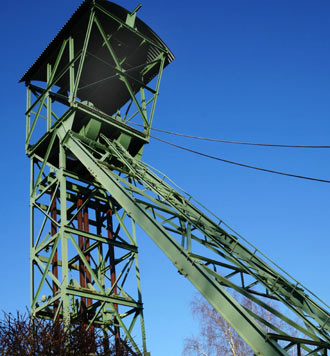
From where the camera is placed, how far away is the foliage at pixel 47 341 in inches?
381

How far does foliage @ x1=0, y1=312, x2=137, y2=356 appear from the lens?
381 inches

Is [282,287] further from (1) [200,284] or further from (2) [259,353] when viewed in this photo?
(2) [259,353]

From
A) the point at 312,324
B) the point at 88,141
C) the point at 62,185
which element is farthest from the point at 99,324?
the point at 312,324

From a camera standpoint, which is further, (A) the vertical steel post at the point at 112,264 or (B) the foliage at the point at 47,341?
(A) the vertical steel post at the point at 112,264

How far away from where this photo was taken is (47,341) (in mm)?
9758

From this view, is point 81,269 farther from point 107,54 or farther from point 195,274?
point 107,54

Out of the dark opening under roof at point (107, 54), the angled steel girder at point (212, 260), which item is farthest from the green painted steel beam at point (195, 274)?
the dark opening under roof at point (107, 54)

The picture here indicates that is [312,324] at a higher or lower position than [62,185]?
lower

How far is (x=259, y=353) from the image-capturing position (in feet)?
23.7

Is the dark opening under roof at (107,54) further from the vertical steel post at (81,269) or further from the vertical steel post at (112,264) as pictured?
the vertical steel post at (112,264)

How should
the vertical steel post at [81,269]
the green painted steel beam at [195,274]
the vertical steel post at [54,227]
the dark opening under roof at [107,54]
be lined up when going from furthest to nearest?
the dark opening under roof at [107,54], the vertical steel post at [54,227], the vertical steel post at [81,269], the green painted steel beam at [195,274]

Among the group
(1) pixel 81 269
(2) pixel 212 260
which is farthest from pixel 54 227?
(2) pixel 212 260

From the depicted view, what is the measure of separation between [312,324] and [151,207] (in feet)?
14.1

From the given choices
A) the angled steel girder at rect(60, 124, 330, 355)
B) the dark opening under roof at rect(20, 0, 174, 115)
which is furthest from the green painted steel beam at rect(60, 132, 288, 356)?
the dark opening under roof at rect(20, 0, 174, 115)
